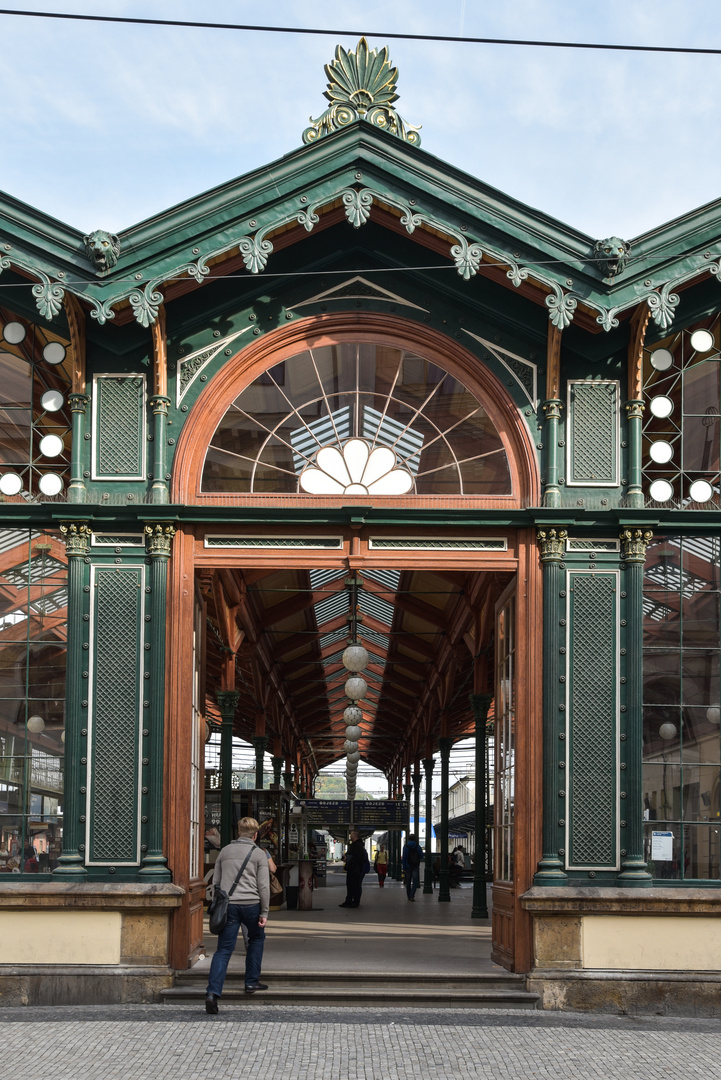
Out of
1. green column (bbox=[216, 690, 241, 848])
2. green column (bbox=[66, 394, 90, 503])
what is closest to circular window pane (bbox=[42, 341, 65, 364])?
green column (bbox=[66, 394, 90, 503])

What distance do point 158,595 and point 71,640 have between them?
900mm

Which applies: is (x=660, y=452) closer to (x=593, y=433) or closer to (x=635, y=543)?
(x=593, y=433)

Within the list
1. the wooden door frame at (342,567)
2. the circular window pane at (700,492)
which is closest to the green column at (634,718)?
the circular window pane at (700,492)

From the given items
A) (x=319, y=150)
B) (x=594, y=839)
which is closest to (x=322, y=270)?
(x=319, y=150)

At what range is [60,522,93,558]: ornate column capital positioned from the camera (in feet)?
38.2

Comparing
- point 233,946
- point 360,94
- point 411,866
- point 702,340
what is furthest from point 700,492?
point 411,866

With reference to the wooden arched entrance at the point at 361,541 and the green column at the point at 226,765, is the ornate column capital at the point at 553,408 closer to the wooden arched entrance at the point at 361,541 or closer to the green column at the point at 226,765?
the wooden arched entrance at the point at 361,541

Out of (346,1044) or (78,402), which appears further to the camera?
(78,402)

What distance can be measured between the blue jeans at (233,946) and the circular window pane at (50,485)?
4.27m

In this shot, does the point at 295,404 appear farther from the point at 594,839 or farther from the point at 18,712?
the point at 594,839

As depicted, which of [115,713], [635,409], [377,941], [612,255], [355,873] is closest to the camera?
[612,255]

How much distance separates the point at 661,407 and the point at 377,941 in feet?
24.0

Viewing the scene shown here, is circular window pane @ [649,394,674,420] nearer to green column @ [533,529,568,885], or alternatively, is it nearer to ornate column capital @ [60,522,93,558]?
green column @ [533,529,568,885]

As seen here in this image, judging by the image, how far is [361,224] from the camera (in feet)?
37.3
